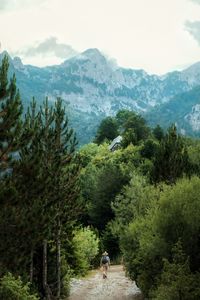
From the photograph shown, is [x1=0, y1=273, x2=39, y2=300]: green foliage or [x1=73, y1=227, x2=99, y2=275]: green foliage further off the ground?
[x1=73, y1=227, x2=99, y2=275]: green foliage

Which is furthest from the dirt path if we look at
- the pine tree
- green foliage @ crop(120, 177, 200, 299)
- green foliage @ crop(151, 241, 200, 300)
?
the pine tree

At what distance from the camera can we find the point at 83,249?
4691 centimetres

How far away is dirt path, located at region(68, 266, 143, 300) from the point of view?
3656cm

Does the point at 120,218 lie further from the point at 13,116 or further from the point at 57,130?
the point at 13,116

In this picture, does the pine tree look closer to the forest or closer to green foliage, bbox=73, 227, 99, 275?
Result: the forest

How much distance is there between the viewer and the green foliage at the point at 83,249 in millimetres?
41031

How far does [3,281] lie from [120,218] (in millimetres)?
30342

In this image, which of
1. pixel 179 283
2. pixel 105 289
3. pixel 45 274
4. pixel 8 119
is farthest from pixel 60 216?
pixel 8 119

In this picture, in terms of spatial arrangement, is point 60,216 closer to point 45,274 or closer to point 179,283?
point 45,274

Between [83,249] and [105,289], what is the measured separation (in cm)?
832

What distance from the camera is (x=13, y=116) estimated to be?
23.8m

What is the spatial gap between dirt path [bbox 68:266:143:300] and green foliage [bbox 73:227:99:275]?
111cm

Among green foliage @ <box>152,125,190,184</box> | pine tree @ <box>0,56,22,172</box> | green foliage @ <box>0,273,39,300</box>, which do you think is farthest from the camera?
green foliage @ <box>152,125,190,184</box>

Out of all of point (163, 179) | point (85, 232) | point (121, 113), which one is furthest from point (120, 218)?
point (121, 113)
